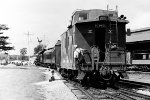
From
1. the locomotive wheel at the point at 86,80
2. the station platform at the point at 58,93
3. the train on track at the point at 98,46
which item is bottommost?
the station platform at the point at 58,93

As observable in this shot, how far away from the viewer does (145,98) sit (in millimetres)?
10875

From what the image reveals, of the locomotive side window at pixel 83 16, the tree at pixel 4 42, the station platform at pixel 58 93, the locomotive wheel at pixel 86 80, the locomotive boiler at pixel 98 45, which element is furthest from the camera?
the tree at pixel 4 42

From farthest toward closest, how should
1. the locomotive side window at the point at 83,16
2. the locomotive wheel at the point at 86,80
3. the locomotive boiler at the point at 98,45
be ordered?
the locomotive side window at the point at 83,16
the locomotive wheel at the point at 86,80
the locomotive boiler at the point at 98,45

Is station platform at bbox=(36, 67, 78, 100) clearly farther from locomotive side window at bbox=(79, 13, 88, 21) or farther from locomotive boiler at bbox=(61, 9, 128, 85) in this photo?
locomotive side window at bbox=(79, 13, 88, 21)

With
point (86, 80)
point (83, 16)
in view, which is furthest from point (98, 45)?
point (86, 80)

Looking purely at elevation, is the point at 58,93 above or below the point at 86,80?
below

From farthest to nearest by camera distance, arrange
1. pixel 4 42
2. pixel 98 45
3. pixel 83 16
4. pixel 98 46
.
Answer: pixel 4 42
pixel 83 16
pixel 98 45
pixel 98 46

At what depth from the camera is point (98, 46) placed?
1543 centimetres

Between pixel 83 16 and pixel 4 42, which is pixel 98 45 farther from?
pixel 4 42

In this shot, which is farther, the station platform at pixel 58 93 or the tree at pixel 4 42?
the tree at pixel 4 42

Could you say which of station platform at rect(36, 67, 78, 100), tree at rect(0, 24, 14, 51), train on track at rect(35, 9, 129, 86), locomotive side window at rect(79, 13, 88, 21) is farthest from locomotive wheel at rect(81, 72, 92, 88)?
tree at rect(0, 24, 14, 51)

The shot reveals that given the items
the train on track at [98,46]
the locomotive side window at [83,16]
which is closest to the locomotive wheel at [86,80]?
the train on track at [98,46]

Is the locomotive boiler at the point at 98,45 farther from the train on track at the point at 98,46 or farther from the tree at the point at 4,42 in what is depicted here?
the tree at the point at 4,42

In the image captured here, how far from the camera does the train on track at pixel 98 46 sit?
14.1 metres
